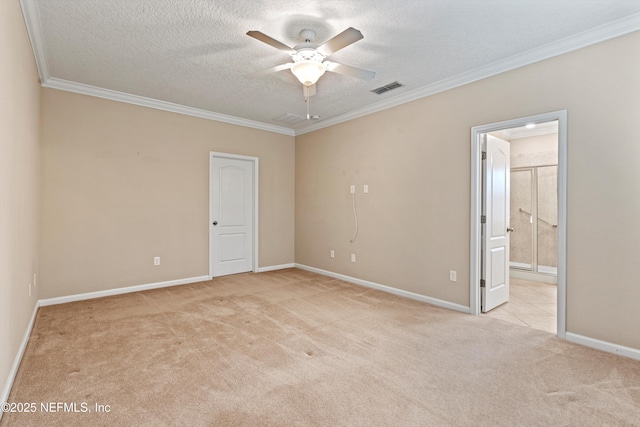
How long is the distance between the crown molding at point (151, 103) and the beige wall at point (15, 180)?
715 millimetres

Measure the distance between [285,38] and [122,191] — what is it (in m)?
3.08

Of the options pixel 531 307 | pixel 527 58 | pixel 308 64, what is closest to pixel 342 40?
pixel 308 64

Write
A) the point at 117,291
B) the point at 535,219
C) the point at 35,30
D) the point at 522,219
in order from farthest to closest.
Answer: the point at 522,219 → the point at 535,219 → the point at 117,291 → the point at 35,30

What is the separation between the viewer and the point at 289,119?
5336 mm

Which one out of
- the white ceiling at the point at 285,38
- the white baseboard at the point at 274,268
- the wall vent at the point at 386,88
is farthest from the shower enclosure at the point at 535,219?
the white baseboard at the point at 274,268

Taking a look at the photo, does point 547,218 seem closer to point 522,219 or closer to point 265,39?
point 522,219

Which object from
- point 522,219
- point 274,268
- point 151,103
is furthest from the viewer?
point 274,268

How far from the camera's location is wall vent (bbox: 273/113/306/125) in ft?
16.8

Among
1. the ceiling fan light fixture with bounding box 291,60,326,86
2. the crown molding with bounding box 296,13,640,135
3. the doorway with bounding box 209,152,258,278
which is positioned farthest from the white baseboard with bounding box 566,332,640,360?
the doorway with bounding box 209,152,258,278

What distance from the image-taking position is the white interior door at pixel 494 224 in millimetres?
3568

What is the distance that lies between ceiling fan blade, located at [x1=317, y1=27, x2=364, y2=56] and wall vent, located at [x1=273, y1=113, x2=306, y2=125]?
2712 mm

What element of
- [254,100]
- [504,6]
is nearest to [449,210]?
[504,6]

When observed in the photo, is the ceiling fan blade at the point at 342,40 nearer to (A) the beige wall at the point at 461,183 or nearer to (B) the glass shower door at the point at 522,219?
(A) the beige wall at the point at 461,183

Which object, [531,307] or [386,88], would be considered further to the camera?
[386,88]
